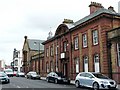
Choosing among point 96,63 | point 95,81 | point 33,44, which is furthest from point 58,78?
point 33,44

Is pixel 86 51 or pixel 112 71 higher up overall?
pixel 86 51

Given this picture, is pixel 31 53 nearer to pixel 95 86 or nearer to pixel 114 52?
pixel 114 52

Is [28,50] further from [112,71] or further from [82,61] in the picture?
[112,71]

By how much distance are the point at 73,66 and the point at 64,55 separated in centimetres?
319

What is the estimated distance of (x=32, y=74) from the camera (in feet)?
149

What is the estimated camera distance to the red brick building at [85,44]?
2822 cm

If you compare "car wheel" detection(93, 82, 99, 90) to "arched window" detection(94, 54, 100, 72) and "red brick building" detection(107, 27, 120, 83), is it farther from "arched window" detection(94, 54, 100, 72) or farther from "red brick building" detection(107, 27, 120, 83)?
"arched window" detection(94, 54, 100, 72)

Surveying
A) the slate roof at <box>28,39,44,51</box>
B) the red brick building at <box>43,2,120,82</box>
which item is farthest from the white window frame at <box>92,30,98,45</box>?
the slate roof at <box>28,39,44,51</box>

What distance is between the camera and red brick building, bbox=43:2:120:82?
28219 millimetres

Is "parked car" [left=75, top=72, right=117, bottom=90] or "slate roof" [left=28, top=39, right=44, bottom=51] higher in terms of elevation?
"slate roof" [left=28, top=39, right=44, bottom=51]

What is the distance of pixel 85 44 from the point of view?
32.7 meters

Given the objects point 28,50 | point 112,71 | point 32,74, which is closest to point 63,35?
point 32,74

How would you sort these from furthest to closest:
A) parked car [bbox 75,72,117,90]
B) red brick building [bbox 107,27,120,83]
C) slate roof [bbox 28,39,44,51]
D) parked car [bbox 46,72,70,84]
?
slate roof [bbox 28,39,44,51] → parked car [bbox 46,72,70,84] → red brick building [bbox 107,27,120,83] → parked car [bbox 75,72,117,90]

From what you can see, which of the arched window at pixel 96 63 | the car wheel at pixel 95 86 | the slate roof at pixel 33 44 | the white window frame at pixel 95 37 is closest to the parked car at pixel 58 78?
the arched window at pixel 96 63
